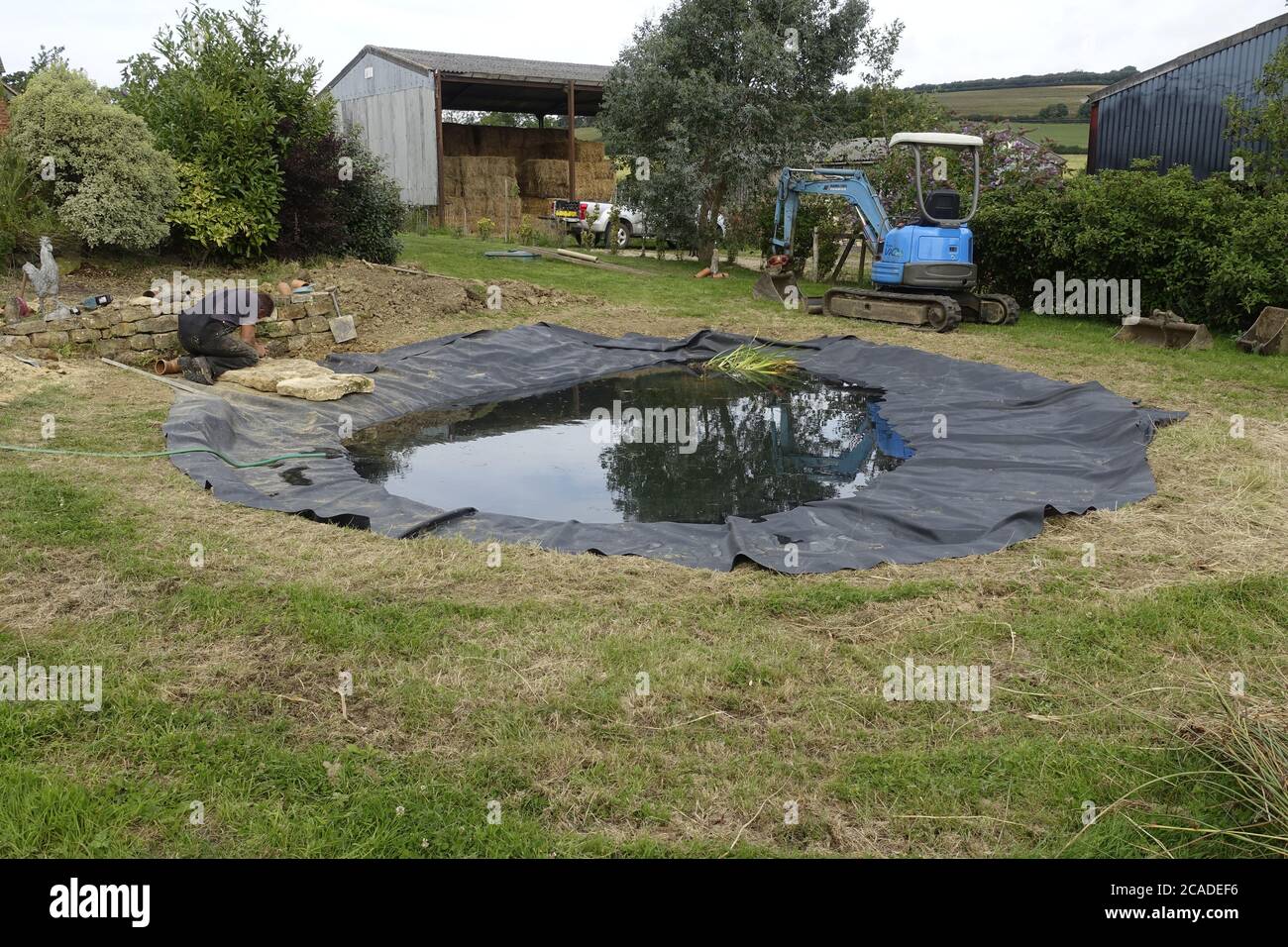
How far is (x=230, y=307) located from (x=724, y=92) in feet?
34.5

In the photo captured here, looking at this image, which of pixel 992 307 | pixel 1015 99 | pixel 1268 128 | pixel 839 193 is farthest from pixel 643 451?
pixel 1015 99

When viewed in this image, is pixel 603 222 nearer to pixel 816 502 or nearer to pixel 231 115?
pixel 231 115

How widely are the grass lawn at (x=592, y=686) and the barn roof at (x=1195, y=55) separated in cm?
1092

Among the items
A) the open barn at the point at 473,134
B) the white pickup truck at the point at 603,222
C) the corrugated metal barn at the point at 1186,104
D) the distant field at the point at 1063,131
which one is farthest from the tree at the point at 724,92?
the distant field at the point at 1063,131

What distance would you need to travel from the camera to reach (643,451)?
8711 mm

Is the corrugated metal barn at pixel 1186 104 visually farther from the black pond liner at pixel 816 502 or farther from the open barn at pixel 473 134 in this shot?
the open barn at pixel 473 134

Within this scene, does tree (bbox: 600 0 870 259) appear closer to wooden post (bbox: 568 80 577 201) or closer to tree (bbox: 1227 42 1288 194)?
wooden post (bbox: 568 80 577 201)

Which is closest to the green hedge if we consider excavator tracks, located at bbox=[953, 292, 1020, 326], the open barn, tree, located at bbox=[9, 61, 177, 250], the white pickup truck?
excavator tracks, located at bbox=[953, 292, 1020, 326]

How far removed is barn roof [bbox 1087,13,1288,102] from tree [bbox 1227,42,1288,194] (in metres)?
0.63

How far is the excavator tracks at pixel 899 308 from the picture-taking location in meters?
13.5

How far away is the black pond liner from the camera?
6008 mm

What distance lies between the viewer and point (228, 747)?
365 centimetres

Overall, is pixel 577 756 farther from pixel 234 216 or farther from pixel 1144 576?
pixel 234 216
